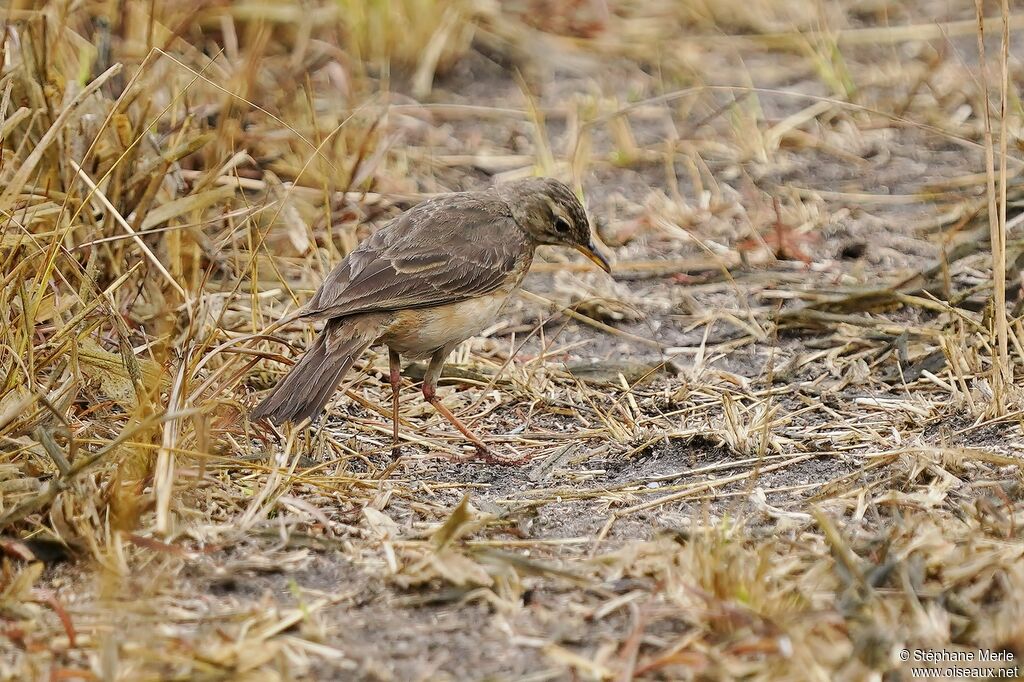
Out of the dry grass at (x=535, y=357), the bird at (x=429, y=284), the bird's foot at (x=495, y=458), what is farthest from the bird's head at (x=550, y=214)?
the bird's foot at (x=495, y=458)

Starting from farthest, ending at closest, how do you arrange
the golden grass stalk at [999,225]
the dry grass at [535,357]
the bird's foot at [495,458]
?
the bird's foot at [495,458]
the golden grass stalk at [999,225]
the dry grass at [535,357]

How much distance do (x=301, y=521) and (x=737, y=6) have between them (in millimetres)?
7379

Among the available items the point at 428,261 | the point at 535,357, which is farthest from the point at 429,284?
the point at 535,357

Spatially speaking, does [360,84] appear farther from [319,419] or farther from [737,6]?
[319,419]

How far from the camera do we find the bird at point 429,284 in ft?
18.4

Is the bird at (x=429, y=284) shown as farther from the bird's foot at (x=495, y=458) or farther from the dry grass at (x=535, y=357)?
the dry grass at (x=535, y=357)

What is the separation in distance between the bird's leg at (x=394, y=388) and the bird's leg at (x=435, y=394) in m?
0.14

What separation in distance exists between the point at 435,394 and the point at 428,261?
628mm

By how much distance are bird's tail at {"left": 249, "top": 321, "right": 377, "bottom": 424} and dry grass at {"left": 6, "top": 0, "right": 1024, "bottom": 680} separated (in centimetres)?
18

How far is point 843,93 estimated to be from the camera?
9.35 m

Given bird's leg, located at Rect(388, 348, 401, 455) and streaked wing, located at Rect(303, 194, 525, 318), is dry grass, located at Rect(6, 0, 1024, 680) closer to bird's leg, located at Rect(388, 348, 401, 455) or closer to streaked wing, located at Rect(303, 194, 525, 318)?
bird's leg, located at Rect(388, 348, 401, 455)

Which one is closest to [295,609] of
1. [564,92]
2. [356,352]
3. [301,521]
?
[301,521]

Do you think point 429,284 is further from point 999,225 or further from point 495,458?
point 999,225

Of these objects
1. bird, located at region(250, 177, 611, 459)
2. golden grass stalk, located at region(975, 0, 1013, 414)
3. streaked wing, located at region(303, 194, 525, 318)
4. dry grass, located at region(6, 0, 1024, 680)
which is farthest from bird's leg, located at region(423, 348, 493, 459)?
golden grass stalk, located at region(975, 0, 1013, 414)
